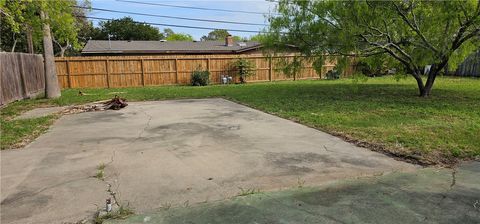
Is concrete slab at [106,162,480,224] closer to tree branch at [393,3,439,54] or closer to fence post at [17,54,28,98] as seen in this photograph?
tree branch at [393,3,439,54]

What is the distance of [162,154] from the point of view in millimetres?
5270

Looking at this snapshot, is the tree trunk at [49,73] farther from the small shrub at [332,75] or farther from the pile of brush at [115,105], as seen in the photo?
the small shrub at [332,75]

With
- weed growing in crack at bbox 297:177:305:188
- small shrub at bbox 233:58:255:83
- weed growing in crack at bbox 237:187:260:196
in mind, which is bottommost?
weed growing in crack at bbox 297:177:305:188

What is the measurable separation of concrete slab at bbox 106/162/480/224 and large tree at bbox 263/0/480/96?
7509 millimetres

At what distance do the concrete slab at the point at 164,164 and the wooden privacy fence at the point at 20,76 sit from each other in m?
5.23

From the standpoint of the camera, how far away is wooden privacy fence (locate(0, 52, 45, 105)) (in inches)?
448

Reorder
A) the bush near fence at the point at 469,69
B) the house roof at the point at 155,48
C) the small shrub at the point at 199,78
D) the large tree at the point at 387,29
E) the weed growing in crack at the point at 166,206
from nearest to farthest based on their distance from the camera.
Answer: the weed growing in crack at the point at 166,206, the large tree at the point at 387,29, the small shrub at the point at 199,78, the bush near fence at the point at 469,69, the house roof at the point at 155,48

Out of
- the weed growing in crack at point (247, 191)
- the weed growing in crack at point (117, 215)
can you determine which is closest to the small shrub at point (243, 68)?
the weed growing in crack at point (247, 191)

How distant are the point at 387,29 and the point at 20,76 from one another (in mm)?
12751

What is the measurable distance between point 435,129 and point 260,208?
4758mm

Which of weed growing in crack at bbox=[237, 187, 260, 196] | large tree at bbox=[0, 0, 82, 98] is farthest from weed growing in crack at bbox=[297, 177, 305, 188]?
large tree at bbox=[0, 0, 82, 98]

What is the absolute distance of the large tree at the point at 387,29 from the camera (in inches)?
412

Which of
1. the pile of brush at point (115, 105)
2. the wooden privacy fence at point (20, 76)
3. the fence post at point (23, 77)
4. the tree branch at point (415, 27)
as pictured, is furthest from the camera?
the fence post at point (23, 77)

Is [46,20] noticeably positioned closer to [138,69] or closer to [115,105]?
[115,105]
